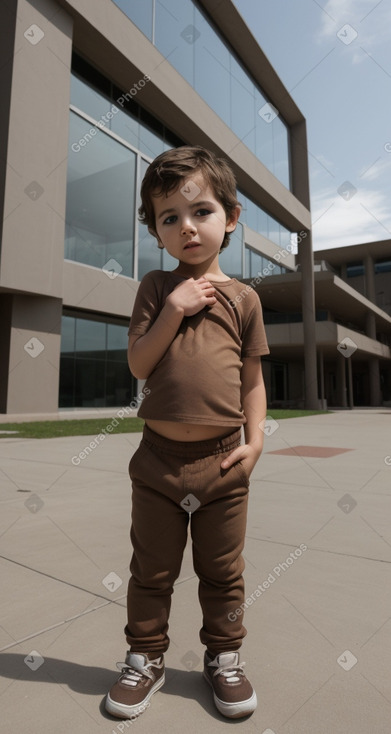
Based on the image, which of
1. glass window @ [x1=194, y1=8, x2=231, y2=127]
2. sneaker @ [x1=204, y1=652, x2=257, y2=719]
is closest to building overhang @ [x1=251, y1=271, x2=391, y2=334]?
glass window @ [x1=194, y1=8, x2=231, y2=127]

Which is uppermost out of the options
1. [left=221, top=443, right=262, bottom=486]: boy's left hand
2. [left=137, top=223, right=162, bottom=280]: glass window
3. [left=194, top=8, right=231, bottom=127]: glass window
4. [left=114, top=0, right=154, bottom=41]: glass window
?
[left=194, top=8, right=231, bottom=127]: glass window

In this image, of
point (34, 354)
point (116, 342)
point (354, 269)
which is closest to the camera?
point (34, 354)

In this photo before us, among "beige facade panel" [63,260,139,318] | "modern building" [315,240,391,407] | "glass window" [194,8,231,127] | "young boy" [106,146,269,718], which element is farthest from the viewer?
"modern building" [315,240,391,407]

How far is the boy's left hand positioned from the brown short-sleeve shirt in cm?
9

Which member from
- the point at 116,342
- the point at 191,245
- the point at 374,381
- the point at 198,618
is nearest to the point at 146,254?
the point at 116,342

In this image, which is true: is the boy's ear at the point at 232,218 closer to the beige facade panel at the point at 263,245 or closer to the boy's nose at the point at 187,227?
the boy's nose at the point at 187,227

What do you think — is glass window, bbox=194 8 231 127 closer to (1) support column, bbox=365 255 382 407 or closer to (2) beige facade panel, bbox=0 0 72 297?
(2) beige facade panel, bbox=0 0 72 297

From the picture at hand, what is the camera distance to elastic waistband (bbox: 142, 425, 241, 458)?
1.51 meters

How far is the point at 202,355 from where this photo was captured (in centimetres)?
155

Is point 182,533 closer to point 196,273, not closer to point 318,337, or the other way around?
point 196,273

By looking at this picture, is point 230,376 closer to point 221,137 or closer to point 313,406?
point 221,137

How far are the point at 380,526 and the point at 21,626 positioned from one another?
7.81ft

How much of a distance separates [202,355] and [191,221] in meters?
0.47
